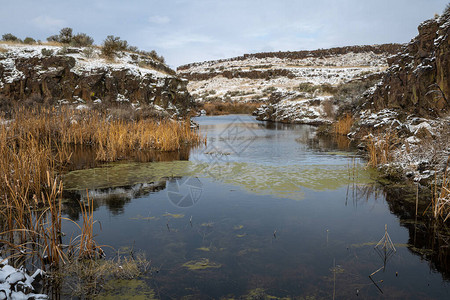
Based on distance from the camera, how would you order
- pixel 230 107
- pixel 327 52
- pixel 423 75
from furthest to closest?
1. pixel 327 52
2. pixel 230 107
3. pixel 423 75

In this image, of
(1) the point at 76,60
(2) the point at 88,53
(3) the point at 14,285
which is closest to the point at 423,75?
(3) the point at 14,285

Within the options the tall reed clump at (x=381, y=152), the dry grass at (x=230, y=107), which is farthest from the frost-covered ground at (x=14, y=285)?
the dry grass at (x=230, y=107)

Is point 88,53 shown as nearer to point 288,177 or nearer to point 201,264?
point 288,177

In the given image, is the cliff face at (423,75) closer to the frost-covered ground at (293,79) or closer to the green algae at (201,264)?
the green algae at (201,264)

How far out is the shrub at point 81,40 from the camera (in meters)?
22.6

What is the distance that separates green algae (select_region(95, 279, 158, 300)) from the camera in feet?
9.84

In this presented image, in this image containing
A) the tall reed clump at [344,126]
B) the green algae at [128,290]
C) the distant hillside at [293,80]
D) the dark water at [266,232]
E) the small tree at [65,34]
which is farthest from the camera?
the distant hillside at [293,80]

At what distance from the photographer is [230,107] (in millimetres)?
37781

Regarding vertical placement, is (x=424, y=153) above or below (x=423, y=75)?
below

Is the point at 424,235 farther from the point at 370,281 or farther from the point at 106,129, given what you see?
the point at 106,129

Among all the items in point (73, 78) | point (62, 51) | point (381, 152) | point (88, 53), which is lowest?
point (381, 152)

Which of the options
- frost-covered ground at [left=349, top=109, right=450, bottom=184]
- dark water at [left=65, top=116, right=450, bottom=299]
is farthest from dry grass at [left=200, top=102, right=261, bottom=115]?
frost-covered ground at [left=349, top=109, right=450, bottom=184]

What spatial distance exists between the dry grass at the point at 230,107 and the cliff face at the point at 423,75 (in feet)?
77.9

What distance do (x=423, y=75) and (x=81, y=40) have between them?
2166 centimetres
